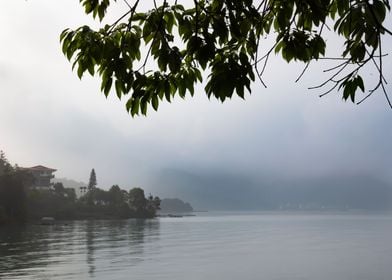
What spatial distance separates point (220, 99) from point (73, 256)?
48.1 m

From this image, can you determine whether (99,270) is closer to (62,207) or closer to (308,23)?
(308,23)

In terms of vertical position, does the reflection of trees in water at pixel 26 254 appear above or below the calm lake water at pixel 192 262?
above

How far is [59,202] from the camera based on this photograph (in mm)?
133750

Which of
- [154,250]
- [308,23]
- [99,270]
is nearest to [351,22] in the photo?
[308,23]

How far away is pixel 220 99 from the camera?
2.63m

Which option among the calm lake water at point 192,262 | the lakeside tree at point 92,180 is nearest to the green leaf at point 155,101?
the calm lake water at point 192,262

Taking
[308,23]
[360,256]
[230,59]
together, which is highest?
[308,23]

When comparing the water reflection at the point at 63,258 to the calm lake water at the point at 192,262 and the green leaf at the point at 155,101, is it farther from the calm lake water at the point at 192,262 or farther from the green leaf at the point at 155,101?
the green leaf at the point at 155,101

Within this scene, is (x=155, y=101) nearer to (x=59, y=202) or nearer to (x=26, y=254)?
(x=26, y=254)

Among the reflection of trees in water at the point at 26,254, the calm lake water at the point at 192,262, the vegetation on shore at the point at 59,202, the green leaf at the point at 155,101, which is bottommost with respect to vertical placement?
the calm lake water at the point at 192,262

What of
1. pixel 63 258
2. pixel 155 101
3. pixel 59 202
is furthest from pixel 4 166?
pixel 155 101

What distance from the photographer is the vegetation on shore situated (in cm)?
9806

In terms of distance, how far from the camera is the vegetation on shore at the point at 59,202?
9806 cm

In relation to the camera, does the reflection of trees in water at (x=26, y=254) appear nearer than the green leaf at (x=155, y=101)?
No
